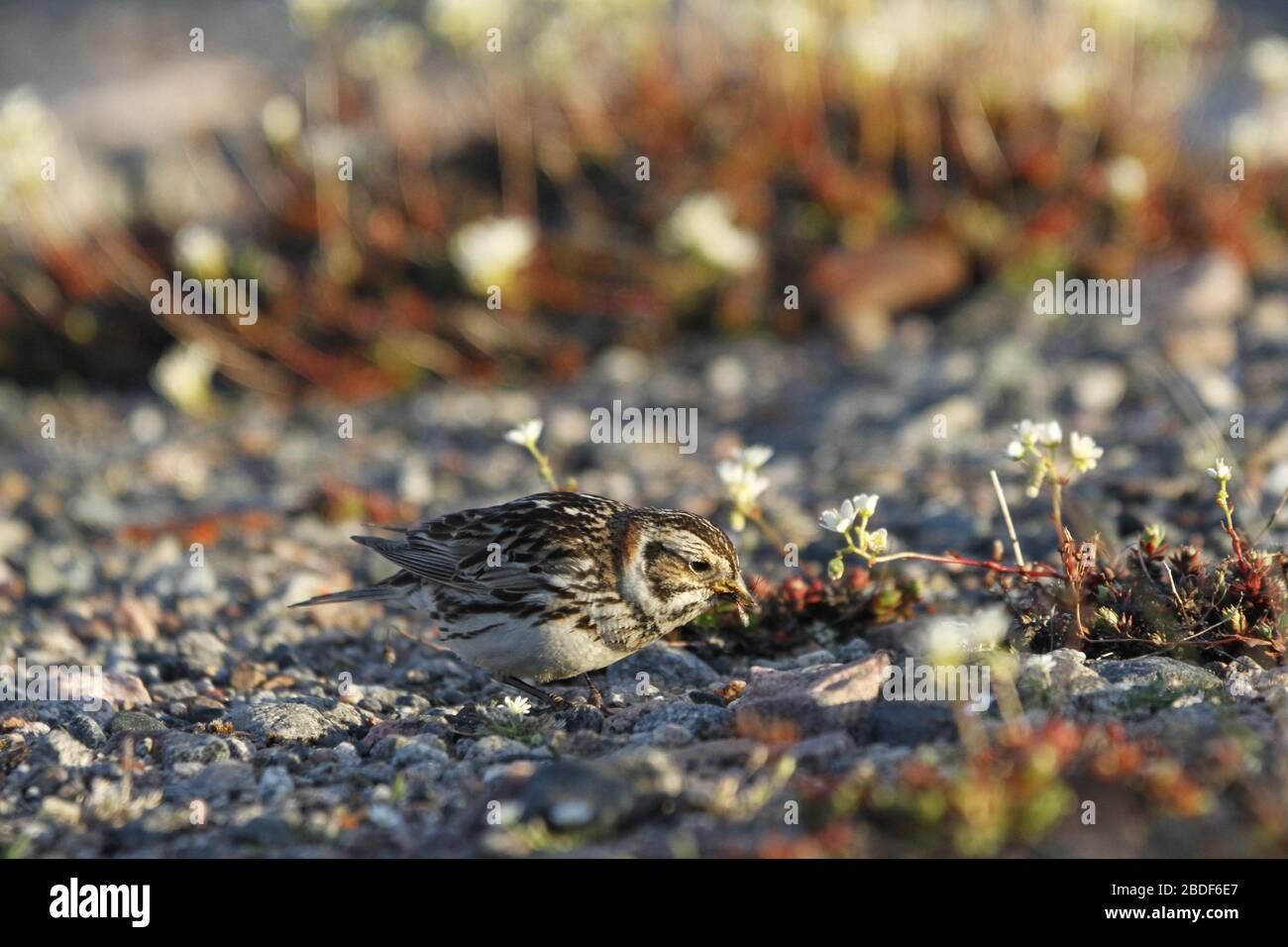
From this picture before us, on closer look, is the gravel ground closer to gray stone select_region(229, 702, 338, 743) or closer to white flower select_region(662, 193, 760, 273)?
gray stone select_region(229, 702, 338, 743)

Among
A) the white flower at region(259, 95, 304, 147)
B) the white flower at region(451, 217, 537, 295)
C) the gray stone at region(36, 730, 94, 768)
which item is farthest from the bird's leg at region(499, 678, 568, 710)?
the white flower at region(259, 95, 304, 147)

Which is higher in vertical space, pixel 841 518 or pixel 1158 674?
pixel 841 518

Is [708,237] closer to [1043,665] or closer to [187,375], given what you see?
[187,375]

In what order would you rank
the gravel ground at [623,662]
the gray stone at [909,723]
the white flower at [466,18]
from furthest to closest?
the white flower at [466,18], the gray stone at [909,723], the gravel ground at [623,662]

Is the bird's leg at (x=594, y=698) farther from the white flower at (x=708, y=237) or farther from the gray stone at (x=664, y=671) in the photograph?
the white flower at (x=708, y=237)

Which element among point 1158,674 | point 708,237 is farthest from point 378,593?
point 708,237

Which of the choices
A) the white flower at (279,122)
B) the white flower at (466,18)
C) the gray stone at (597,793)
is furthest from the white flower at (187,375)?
the gray stone at (597,793)

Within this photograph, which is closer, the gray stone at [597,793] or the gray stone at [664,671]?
the gray stone at [597,793]

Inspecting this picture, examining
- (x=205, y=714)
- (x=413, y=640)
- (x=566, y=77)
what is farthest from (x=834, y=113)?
(x=205, y=714)
